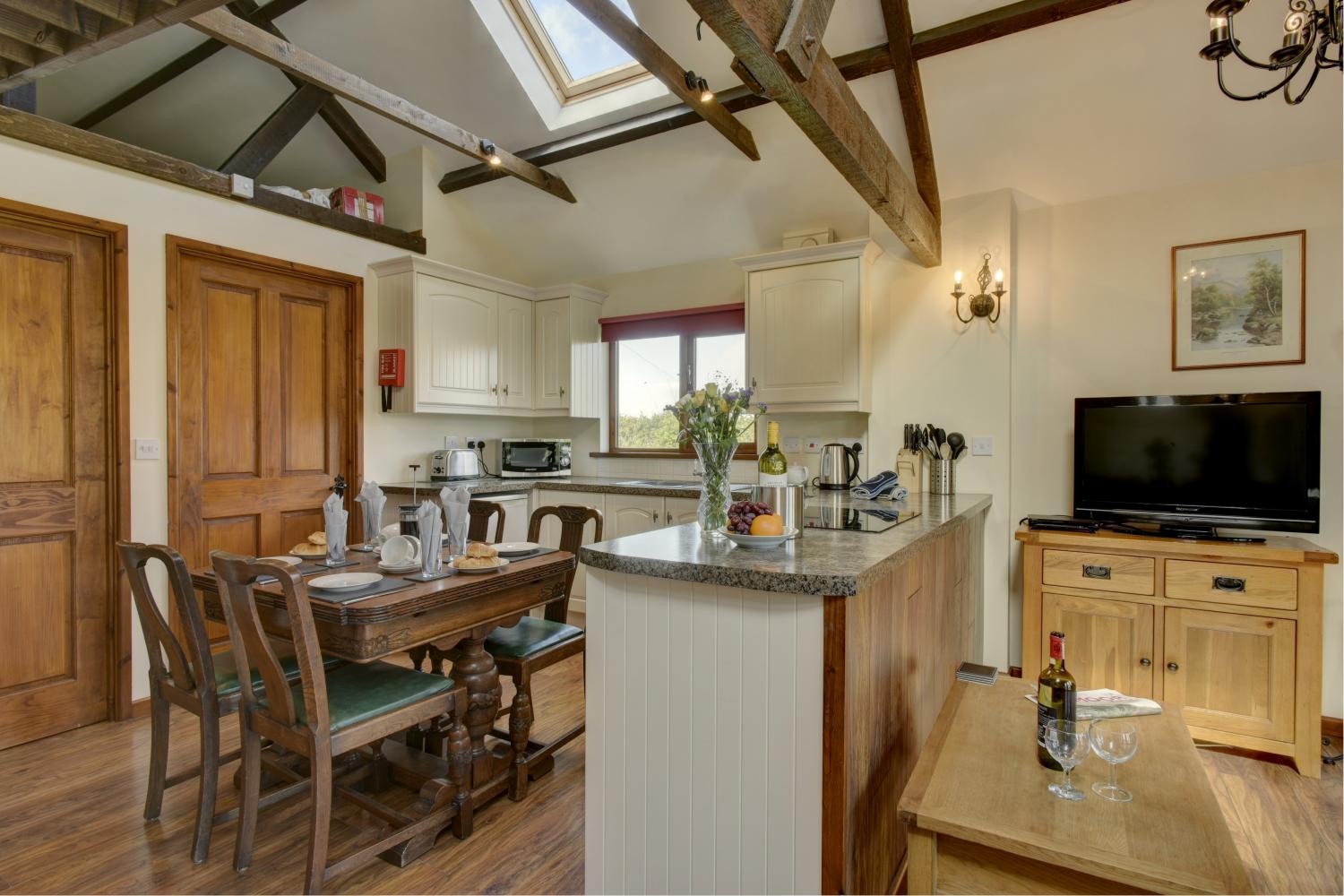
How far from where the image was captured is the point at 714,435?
1.81 metres

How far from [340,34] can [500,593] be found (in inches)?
129

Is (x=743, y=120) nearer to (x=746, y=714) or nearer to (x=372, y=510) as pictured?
(x=372, y=510)

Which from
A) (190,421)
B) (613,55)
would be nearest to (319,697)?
(190,421)

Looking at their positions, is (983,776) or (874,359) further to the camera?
(874,359)

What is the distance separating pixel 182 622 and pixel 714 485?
1615 millimetres

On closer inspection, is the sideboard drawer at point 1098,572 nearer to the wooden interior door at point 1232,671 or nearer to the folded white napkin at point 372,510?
the wooden interior door at point 1232,671

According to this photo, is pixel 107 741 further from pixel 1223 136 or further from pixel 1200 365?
pixel 1223 136

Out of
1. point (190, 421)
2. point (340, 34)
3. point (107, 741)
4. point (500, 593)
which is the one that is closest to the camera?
point (500, 593)

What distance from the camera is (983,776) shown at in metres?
1.35

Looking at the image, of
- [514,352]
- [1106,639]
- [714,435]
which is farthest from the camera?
[514,352]

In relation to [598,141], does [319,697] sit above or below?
below

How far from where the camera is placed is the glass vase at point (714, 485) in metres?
1.83

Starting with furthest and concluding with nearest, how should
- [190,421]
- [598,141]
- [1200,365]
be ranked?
[598,141]
[190,421]
[1200,365]

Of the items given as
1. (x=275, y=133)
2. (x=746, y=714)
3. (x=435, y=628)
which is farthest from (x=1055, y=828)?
(x=275, y=133)
